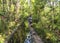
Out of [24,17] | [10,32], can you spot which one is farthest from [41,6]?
[10,32]

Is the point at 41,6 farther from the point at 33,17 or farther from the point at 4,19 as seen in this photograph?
the point at 4,19

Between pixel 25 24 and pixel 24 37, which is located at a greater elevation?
pixel 25 24

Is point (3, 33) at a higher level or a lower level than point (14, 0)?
lower

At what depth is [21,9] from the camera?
482cm

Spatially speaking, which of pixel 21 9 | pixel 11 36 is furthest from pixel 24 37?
pixel 21 9

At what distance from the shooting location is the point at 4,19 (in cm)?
485

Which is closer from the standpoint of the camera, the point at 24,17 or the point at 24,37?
the point at 24,17

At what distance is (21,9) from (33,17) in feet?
1.09

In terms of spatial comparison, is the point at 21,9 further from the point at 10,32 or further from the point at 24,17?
the point at 10,32

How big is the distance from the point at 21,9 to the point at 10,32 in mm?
564

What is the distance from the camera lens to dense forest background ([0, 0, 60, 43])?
453 centimetres

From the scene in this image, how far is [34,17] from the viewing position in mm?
4730

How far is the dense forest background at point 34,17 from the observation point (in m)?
4.53

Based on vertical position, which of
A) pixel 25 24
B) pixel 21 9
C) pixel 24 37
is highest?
pixel 21 9
